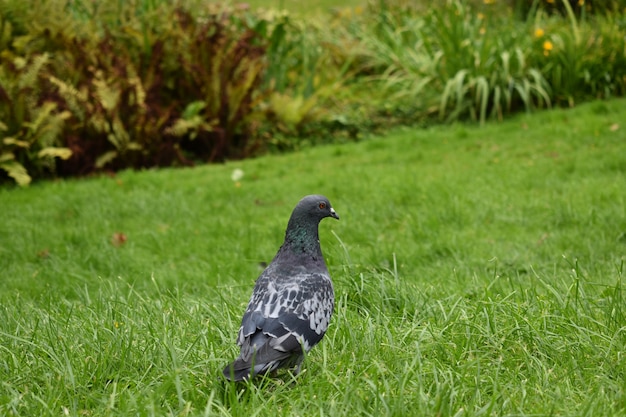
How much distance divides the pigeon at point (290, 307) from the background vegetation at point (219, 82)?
5.04 meters

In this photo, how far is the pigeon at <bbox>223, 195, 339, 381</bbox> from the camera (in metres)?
2.89

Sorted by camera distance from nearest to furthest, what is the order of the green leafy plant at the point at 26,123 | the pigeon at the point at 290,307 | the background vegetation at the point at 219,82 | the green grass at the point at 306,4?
the pigeon at the point at 290,307 < the green leafy plant at the point at 26,123 < the background vegetation at the point at 219,82 < the green grass at the point at 306,4

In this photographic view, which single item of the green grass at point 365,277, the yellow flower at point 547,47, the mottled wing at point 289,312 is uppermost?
the yellow flower at point 547,47

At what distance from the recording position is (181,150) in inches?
363

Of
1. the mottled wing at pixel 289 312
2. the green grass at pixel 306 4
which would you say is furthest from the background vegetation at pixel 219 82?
the green grass at pixel 306 4

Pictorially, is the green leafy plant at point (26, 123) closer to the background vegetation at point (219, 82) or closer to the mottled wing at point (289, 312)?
the background vegetation at point (219, 82)

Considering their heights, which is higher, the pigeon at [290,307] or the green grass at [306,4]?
the green grass at [306,4]

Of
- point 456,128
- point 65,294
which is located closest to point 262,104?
point 456,128

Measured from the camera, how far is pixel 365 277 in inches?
168

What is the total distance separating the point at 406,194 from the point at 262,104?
378 centimetres

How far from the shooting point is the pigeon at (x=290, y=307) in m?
2.89

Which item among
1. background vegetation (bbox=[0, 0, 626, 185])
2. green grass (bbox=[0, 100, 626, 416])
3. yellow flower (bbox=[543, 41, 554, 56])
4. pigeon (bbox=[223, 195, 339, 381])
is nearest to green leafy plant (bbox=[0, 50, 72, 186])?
background vegetation (bbox=[0, 0, 626, 185])

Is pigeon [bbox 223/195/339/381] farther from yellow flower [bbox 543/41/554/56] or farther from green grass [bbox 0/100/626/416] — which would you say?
yellow flower [bbox 543/41/554/56]

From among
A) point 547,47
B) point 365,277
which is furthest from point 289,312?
point 547,47
